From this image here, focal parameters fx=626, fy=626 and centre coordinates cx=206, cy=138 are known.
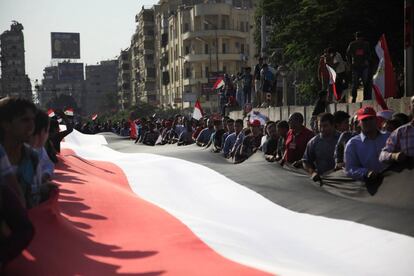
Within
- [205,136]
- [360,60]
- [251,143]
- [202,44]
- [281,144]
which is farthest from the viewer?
[202,44]

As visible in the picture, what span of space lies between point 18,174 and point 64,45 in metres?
156

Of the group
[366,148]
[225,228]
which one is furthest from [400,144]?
[225,228]

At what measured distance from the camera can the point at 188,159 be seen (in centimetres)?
1085

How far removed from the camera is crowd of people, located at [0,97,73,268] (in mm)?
3156

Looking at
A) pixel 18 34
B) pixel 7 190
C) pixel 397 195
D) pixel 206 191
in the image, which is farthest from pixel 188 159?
pixel 18 34

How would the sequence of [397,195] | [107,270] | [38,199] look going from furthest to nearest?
[397,195] < [38,199] < [107,270]

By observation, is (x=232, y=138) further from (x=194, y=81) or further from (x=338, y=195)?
(x=194, y=81)

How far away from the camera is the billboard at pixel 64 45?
154 metres

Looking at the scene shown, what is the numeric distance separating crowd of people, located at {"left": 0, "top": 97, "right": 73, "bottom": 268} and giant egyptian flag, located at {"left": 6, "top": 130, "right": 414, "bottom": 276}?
22cm

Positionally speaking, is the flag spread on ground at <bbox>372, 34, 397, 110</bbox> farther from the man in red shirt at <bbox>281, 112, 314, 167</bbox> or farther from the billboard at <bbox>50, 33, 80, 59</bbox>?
the billboard at <bbox>50, 33, 80, 59</bbox>

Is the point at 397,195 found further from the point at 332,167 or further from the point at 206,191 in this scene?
the point at 206,191

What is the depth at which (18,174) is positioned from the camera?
13.7 ft

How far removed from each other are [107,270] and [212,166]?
5.65 metres

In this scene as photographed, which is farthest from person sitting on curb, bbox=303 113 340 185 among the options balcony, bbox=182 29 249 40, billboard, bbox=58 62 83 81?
billboard, bbox=58 62 83 81
